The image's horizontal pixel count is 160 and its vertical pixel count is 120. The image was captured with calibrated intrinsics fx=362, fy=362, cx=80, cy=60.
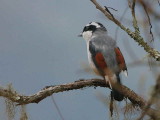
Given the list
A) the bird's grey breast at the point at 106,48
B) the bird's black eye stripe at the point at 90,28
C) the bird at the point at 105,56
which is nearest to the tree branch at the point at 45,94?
the bird at the point at 105,56

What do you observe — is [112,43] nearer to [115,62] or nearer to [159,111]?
[115,62]

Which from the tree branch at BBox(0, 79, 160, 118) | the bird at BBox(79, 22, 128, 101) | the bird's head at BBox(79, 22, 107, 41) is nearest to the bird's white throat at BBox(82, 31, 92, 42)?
the bird's head at BBox(79, 22, 107, 41)

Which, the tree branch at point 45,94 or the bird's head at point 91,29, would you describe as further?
the bird's head at point 91,29

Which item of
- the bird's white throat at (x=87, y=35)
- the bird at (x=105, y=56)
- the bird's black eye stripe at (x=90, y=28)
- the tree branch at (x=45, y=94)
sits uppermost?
the bird's black eye stripe at (x=90, y=28)

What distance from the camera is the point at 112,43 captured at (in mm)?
4246

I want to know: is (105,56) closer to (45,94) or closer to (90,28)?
(45,94)

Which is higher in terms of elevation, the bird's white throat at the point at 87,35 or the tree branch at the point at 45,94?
the bird's white throat at the point at 87,35

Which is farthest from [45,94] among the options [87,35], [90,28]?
[90,28]

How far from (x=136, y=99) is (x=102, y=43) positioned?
1024 mm

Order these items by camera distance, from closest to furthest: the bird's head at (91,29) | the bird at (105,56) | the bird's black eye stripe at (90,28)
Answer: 1. the bird at (105,56)
2. the bird's head at (91,29)
3. the bird's black eye stripe at (90,28)

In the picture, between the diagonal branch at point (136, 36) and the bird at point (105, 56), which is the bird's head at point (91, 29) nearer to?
the bird at point (105, 56)

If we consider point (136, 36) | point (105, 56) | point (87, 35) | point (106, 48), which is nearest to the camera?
point (136, 36)

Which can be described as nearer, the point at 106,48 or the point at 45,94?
the point at 45,94

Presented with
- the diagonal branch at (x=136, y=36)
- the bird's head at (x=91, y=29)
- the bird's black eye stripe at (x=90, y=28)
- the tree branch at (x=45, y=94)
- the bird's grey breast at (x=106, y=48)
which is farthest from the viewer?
the bird's black eye stripe at (x=90, y=28)
